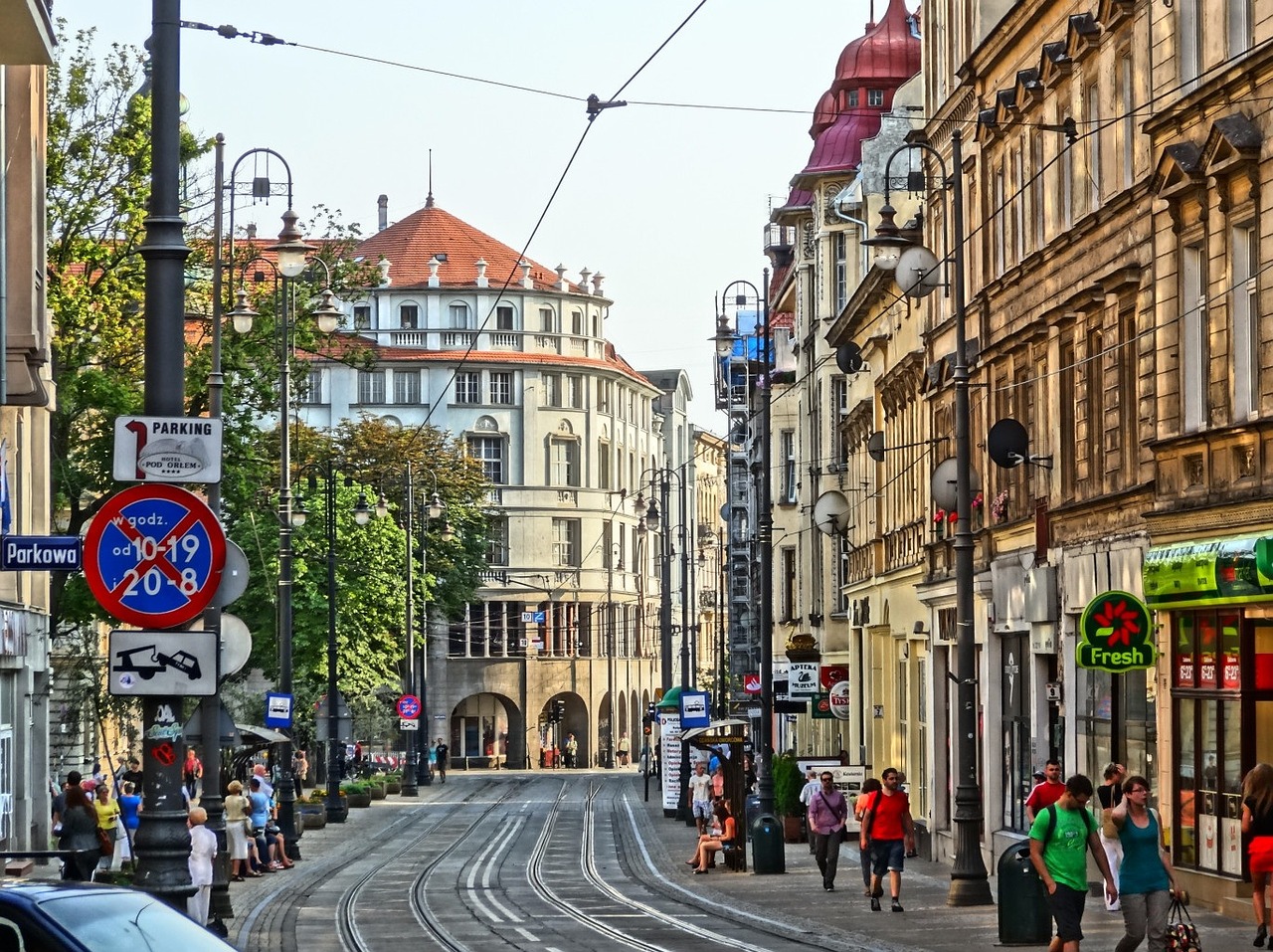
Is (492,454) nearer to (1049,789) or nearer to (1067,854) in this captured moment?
(1049,789)

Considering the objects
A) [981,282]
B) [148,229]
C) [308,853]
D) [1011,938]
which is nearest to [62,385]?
[308,853]

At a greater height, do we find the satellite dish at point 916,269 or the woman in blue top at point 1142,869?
the satellite dish at point 916,269

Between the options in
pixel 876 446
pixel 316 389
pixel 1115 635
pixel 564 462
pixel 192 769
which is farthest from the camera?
pixel 564 462

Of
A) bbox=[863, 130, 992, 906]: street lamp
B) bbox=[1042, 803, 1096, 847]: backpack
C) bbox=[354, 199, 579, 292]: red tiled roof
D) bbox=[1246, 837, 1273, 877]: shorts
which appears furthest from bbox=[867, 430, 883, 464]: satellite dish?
bbox=[354, 199, 579, 292]: red tiled roof

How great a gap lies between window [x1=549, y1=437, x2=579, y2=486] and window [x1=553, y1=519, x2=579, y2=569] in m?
2.06

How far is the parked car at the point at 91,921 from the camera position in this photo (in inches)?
354

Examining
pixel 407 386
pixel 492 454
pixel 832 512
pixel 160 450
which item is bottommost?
pixel 160 450

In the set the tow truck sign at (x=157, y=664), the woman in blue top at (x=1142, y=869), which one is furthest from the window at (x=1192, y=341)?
the tow truck sign at (x=157, y=664)

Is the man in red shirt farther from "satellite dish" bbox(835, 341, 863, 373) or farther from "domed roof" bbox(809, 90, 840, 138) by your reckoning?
"domed roof" bbox(809, 90, 840, 138)

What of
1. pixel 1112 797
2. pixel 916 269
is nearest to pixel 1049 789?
pixel 1112 797

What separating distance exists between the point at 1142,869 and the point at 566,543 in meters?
104

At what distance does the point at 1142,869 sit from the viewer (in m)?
16.9

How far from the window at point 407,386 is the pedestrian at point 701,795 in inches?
2634

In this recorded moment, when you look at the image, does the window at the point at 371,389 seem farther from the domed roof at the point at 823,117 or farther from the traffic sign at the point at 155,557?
the traffic sign at the point at 155,557
